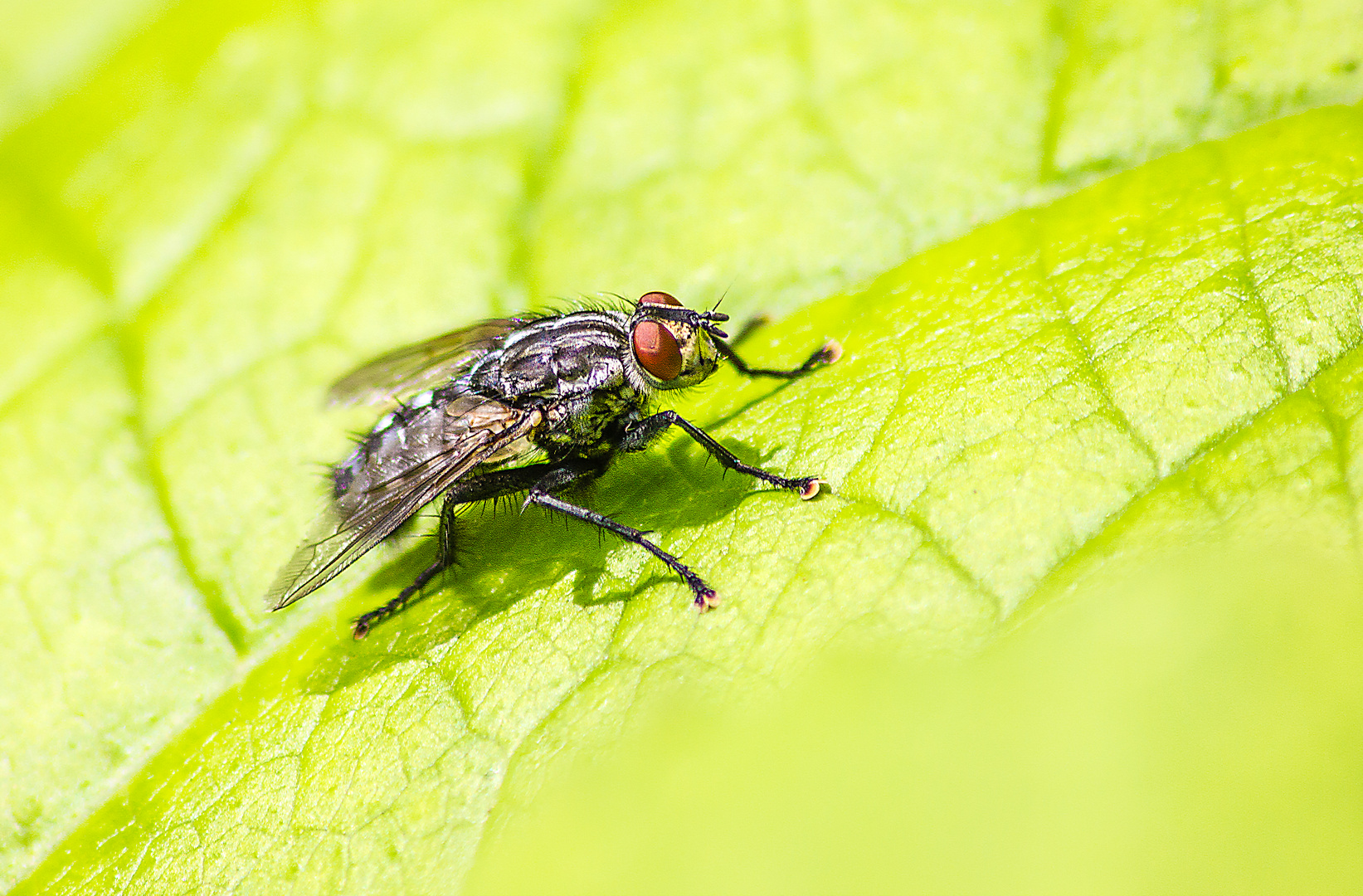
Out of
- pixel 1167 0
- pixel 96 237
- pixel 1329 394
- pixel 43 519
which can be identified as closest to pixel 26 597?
pixel 43 519

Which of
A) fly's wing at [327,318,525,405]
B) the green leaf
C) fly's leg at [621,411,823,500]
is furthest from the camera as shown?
fly's wing at [327,318,525,405]

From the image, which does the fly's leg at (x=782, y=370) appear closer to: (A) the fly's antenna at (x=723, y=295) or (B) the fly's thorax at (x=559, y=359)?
(A) the fly's antenna at (x=723, y=295)

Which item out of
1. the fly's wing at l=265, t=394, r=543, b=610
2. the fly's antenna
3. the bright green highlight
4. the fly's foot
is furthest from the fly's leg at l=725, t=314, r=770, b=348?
the fly's wing at l=265, t=394, r=543, b=610

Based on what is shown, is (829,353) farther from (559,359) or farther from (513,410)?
(513,410)

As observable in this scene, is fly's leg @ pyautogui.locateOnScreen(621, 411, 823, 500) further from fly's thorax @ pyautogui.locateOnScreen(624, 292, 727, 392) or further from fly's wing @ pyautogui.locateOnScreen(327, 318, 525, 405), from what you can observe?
fly's wing @ pyautogui.locateOnScreen(327, 318, 525, 405)

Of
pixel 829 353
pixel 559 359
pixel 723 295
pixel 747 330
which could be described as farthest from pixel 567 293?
pixel 829 353

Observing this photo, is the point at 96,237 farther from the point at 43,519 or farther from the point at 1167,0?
the point at 1167,0
